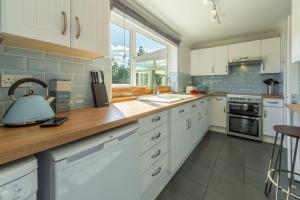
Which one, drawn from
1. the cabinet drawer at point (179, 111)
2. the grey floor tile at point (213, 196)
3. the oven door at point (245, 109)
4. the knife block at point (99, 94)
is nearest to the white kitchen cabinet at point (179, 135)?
the cabinet drawer at point (179, 111)

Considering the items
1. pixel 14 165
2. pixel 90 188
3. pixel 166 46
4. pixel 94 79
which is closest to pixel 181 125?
pixel 94 79

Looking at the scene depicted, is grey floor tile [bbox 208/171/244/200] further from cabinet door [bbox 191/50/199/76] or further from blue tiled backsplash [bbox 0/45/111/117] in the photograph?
cabinet door [bbox 191/50/199/76]

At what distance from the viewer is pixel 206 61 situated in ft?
13.1

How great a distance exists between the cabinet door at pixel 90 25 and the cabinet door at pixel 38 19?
6 cm

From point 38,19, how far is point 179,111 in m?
1.61

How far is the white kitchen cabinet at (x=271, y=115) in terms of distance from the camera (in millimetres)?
2916

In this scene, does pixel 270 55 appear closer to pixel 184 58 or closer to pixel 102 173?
pixel 184 58

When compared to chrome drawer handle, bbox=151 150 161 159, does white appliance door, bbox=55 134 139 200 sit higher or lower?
higher

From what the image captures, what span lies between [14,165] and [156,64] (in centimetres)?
296

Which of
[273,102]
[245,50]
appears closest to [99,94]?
[273,102]

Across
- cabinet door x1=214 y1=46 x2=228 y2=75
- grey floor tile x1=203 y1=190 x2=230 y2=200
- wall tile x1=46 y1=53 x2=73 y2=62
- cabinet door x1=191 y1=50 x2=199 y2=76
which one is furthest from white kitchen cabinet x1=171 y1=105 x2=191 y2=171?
cabinet door x1=191 y1=50 x2=199 y2=76

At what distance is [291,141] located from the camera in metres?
1.81

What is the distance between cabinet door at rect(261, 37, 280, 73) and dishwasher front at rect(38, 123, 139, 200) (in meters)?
3.37

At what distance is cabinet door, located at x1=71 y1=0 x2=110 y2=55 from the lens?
1096 millimetres
